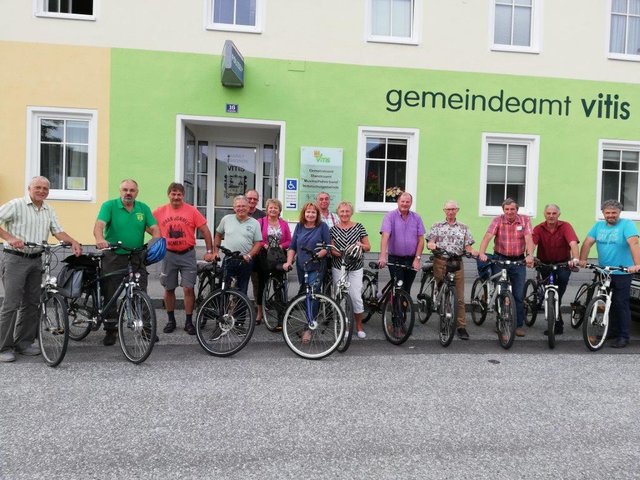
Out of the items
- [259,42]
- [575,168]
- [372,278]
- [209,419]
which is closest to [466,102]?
[575,168]

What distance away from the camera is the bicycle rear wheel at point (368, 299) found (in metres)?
6.82

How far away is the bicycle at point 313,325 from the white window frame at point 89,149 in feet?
19.7

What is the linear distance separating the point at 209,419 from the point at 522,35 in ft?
33.6

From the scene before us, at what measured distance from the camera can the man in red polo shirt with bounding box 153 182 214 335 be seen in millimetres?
6348

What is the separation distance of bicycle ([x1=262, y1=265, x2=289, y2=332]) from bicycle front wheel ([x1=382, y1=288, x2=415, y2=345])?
1343mm

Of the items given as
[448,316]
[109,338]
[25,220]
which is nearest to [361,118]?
[448,316]

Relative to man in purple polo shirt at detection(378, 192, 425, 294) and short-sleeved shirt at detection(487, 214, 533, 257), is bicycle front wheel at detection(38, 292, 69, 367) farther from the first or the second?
short-sleeved shirt at detection(487, 214, 533, 257)

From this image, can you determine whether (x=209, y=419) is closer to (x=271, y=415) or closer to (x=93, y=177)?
(x=271, y=415)

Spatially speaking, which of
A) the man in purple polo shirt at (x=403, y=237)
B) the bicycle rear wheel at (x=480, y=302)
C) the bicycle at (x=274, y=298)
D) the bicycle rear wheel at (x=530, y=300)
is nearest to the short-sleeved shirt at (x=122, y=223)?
the bicycle at (x=274, y=298)

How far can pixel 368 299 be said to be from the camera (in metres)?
6.93

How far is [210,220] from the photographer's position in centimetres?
1126

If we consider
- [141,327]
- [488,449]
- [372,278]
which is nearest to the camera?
[488,449]

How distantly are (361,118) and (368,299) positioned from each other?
184 inches

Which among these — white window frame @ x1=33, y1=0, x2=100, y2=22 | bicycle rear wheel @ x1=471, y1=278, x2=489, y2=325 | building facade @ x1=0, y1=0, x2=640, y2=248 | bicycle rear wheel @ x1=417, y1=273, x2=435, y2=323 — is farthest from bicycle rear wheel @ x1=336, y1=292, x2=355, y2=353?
white window frame @ x1=33, y1=0, x2=100, y2=22
